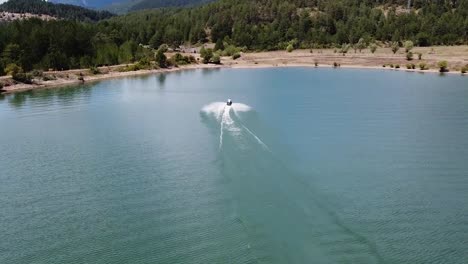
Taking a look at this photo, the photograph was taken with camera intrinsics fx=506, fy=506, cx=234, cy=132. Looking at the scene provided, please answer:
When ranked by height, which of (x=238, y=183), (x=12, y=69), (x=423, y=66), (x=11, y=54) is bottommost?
(x=238, y=183)

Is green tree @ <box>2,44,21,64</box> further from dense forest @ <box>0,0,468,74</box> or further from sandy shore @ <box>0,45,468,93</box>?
sandy shore @ <box>0,45,468,93</box>

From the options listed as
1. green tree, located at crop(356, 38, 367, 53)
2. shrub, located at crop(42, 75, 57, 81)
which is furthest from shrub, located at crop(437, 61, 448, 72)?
shrub, located at crop(42, 75, 57, 81)

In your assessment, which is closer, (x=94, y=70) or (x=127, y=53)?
(x=94, y=70)

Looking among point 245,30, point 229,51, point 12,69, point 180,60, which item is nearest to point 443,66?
point 180,60

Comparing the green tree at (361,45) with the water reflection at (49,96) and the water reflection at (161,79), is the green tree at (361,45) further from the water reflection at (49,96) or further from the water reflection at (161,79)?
the water reflection at (49,96)

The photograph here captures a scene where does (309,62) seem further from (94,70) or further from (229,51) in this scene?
(94,70)

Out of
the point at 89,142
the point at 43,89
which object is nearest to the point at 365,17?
the point at 43,89
